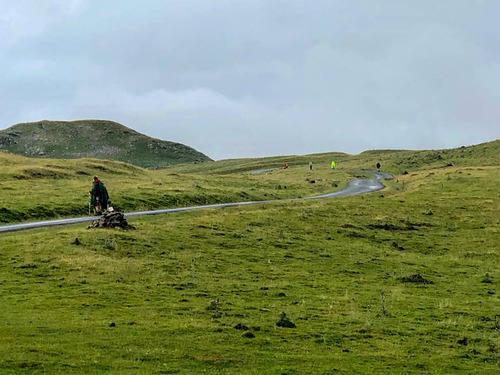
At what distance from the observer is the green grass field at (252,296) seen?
59.1ft

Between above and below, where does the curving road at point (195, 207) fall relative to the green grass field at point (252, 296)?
above

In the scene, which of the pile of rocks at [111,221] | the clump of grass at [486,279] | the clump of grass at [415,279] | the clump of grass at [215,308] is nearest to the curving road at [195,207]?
the pile of rocks at [111,221]

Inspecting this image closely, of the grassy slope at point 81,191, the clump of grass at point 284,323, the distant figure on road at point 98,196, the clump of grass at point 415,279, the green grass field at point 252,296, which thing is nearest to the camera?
the green grass field at point 252,296

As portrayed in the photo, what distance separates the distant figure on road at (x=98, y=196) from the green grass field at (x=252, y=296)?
3772mm

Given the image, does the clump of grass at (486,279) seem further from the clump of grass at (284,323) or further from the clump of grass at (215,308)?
the clump of grass at (215,308)

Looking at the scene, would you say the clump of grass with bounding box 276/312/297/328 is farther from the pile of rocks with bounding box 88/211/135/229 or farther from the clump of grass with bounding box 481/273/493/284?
the pile of rocks with bounding box 88/211/135/229

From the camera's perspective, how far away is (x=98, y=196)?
50375mm

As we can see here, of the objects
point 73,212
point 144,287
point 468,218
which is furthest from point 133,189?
point 144,287

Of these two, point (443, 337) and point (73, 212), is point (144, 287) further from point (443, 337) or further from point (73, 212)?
point (73, 212)

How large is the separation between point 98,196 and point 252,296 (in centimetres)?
2673

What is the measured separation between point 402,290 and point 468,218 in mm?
34517

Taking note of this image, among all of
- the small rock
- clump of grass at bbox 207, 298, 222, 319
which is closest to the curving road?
clump of grass at bbox 207, 298, 222, 319

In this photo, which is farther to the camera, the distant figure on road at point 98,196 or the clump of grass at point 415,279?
the distant figure on road at point 98,196

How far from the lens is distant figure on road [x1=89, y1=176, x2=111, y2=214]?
49844 mm
